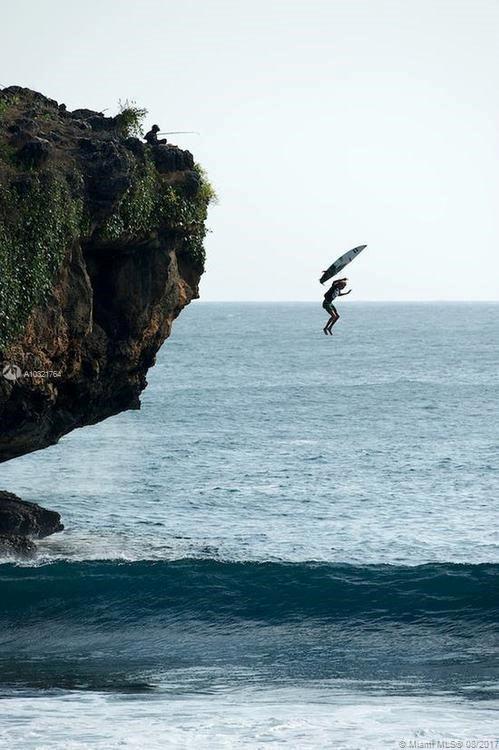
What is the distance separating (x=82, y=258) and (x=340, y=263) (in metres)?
6.70

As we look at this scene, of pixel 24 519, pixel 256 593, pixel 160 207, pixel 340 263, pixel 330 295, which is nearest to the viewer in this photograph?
pixel 330 295

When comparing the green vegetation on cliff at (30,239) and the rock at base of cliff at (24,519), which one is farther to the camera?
the rock at base of cliff at (24,519)

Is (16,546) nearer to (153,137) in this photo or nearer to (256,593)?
(256,593)

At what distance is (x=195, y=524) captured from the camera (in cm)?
4075

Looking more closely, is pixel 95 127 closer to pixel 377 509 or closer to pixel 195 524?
pixel 195 524

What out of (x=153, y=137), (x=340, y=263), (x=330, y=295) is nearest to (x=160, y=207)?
(x=153, y=137)

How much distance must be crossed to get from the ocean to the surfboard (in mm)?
8855

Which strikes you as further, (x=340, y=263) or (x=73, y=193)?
(x=73, y=193)

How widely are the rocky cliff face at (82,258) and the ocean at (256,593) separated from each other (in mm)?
5473

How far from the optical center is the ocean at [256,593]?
64.0 feet

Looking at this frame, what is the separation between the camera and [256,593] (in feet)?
98.2

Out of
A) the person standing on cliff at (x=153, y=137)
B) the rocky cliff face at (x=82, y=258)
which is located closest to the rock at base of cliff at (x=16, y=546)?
the rocky cliff face at (x=82, y=258)

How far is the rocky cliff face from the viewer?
2452 centimetres

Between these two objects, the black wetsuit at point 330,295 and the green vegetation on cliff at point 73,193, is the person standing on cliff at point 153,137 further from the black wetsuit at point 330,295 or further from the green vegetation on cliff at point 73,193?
the black wetsuit at point 330,295
